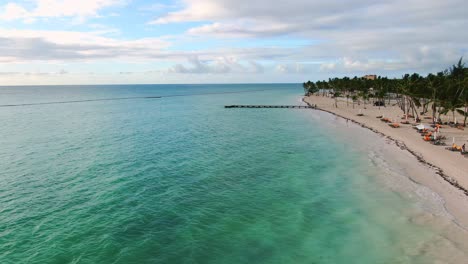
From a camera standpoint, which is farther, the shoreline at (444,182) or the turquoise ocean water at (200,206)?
the shoreline at (444,182)

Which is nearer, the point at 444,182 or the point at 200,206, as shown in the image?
→ the point at 200,206

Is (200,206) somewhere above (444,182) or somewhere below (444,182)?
below

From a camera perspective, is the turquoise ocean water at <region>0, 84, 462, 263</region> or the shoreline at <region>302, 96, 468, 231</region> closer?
the turquoise ocean water at <region>0, 84, 462, 263</region>

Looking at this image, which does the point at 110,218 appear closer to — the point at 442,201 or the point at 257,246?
the point at 257,246

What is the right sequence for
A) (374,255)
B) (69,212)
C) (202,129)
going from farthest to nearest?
1. (202,129)
2. (69,212)
3. (374,255)

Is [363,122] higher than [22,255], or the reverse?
[363,122]

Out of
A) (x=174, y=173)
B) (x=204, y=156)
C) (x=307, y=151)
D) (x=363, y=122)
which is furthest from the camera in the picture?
(x=363, y=122)

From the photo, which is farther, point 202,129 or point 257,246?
point 202,129

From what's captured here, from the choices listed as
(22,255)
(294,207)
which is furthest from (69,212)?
(294,207)

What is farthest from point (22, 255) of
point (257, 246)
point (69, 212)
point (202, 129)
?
point (202, 129)
